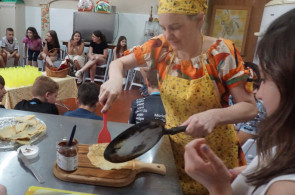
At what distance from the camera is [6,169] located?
810 mm

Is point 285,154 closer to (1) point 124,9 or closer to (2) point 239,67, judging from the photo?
(2) point 239,67

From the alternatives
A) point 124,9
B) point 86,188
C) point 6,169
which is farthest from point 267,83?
point 124,9

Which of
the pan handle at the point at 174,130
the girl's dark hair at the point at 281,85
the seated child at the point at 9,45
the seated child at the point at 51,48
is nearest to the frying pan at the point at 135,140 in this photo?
the pan handle at the point at 174,130

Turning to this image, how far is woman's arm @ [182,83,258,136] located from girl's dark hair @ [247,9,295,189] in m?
0.26

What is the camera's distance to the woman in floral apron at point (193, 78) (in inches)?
36.1

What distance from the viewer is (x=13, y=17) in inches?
259

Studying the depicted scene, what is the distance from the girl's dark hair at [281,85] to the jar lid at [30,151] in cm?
75

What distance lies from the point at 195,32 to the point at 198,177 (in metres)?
0.60

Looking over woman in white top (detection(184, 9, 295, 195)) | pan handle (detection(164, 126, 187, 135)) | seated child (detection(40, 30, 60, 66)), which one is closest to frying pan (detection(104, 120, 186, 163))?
pan handle (detection(164, 126, 187, 135))

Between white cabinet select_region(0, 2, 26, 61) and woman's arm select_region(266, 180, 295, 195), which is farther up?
white cabinet select_region(0, 2, 26, 61)

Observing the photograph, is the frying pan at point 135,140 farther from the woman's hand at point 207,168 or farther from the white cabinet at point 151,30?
the white cabinet at point 151,30

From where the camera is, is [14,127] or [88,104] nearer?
[14,127]

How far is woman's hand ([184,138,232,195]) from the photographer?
2.00 feet

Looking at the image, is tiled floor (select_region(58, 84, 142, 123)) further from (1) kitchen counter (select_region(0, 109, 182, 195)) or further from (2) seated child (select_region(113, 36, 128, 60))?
(1) kitchen counter (select_region(0, 109, 182, 195))
